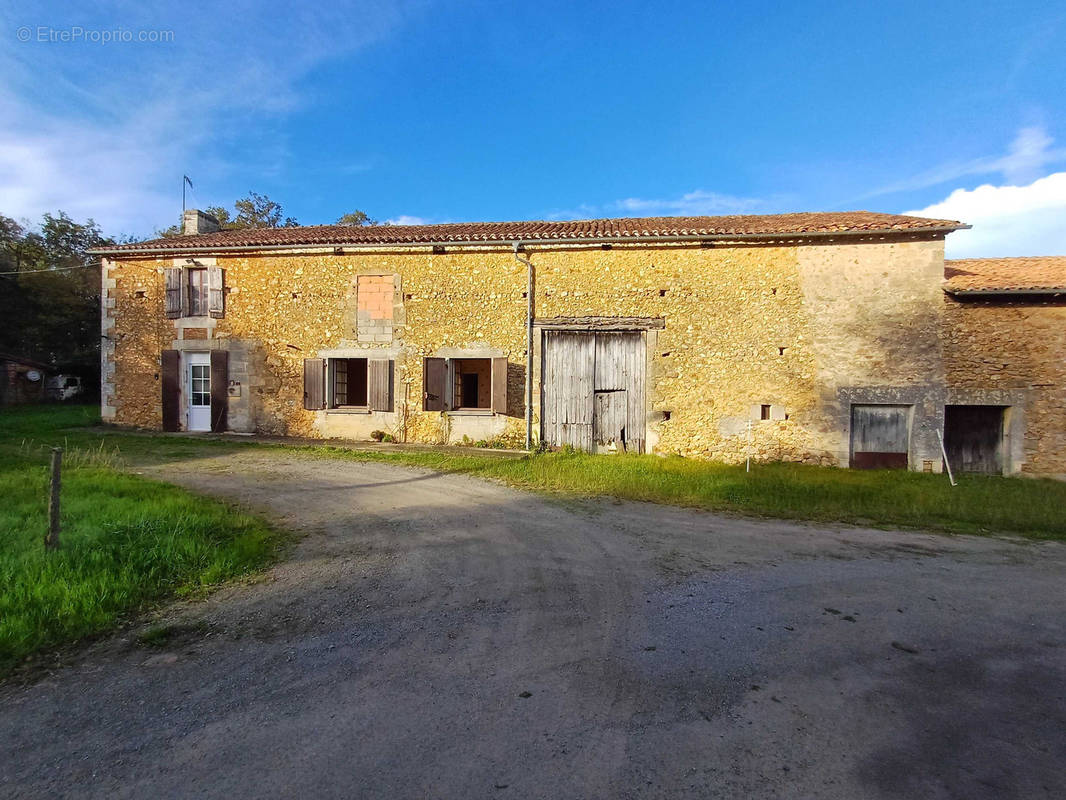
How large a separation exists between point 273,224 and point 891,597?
28502mm

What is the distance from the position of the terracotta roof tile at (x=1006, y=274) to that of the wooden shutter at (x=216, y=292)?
15.2 m

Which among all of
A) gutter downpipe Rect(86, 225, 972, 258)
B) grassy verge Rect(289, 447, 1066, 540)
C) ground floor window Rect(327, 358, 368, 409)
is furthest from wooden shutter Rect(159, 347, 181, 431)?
grassy verge Rect(289, 447, 1066, 540)

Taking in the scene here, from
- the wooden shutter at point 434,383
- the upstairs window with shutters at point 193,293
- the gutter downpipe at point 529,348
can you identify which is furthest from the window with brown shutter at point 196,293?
the gutter downpipe at point 529,348

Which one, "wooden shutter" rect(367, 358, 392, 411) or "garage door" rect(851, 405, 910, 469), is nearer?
"garage door" rect(851, 405, 910, 469)

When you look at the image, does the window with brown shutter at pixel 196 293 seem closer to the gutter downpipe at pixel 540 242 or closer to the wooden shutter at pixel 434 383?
the gutter downpipe at pixel 540 242

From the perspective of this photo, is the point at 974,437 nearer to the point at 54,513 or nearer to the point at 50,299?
the point at 54,513

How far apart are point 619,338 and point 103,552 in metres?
8.96

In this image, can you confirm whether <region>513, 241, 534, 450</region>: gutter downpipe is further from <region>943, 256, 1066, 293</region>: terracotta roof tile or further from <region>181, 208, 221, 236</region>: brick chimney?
<region>181, 208, 221, 236</region>: brick chimney

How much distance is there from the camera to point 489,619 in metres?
3.14

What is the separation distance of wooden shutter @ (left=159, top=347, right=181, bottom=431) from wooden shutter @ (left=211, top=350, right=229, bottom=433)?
0.99m

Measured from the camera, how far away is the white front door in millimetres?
12055

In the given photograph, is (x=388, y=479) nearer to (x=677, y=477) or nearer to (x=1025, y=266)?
(x=677, y=477)

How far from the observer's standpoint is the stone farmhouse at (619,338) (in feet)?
30.3

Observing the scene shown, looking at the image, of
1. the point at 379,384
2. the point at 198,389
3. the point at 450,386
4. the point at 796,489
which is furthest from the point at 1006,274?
the point at 198,389
